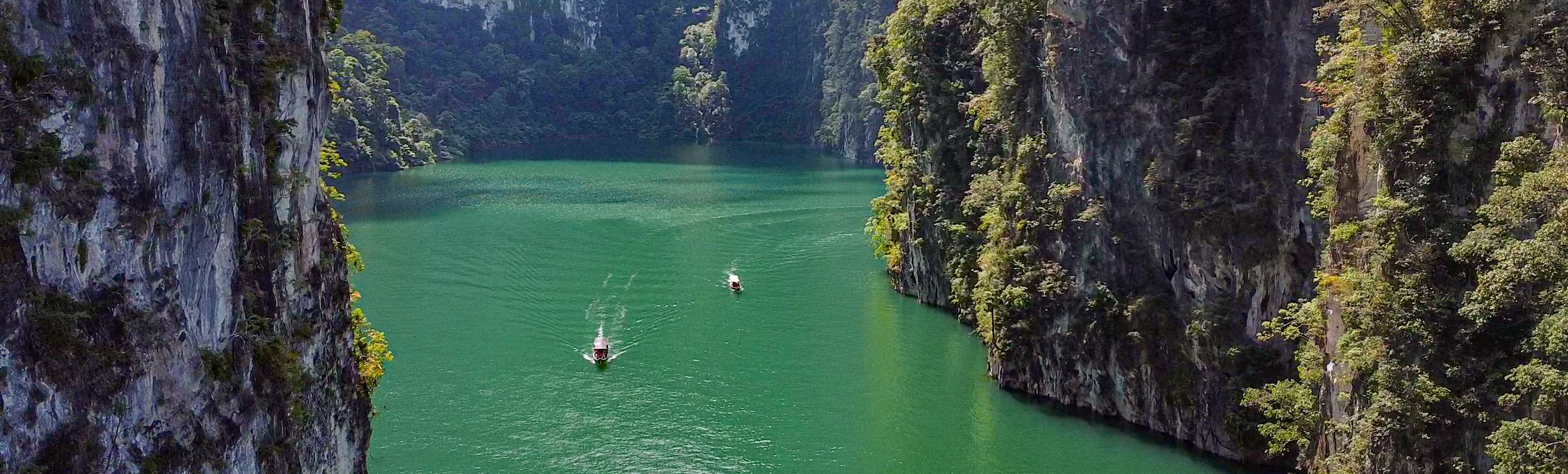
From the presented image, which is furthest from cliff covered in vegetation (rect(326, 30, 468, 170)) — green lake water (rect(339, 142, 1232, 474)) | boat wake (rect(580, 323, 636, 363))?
boat wake (rect(580, 323, 636, 363))

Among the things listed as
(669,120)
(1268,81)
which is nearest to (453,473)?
(1268,81)

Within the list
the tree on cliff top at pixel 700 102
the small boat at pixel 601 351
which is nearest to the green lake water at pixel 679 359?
the small boat at pixel 601 351

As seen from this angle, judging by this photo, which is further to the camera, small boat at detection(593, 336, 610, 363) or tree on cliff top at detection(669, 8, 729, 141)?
tree on cliff top at detection(669, 8, 729, 141)

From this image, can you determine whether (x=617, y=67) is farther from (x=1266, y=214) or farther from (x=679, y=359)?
(x=1266, y=214)

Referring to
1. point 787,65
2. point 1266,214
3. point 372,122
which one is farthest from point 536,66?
point 1266,214

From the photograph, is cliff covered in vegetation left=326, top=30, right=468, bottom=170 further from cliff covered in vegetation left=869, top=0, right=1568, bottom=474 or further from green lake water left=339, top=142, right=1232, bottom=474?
cliff covered in vegetation left=869, top=0, right=1568, bottom=474

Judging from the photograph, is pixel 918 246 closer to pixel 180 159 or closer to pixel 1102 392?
pixel 1102 392

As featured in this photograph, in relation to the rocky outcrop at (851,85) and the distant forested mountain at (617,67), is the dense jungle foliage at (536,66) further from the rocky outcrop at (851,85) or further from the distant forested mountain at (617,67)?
the rocky outcrop at (851,85)
